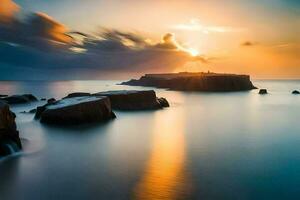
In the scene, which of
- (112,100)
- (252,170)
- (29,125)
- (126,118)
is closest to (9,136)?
(29,125)

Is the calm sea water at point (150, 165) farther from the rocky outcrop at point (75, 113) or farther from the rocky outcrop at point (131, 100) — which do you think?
the rocky outcrop at point (131, 100)

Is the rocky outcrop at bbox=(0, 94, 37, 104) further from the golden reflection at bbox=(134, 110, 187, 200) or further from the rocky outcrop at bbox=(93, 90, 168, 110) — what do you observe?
the golden reflection at bbox=(134, 110, 187, 200)

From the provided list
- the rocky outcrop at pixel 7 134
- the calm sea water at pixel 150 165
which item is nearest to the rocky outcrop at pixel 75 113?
the calm sea water at pixel 150 165

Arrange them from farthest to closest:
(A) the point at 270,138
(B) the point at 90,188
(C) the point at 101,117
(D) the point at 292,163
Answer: (C) the point at 101,117, (A) the point at 270,138, (D) the point at 292,163, (B) the point at 90,188

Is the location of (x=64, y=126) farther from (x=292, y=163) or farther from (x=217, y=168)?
(x=292, y=163)

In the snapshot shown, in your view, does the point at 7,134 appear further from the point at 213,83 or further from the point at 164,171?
the point at 213,83

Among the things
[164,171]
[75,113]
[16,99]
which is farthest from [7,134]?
[16,99]

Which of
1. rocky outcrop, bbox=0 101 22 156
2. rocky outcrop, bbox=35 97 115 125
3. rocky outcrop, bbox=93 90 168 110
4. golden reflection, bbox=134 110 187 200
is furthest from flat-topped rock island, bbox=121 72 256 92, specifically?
rocky outcrop, bbox=0 101 22 156
